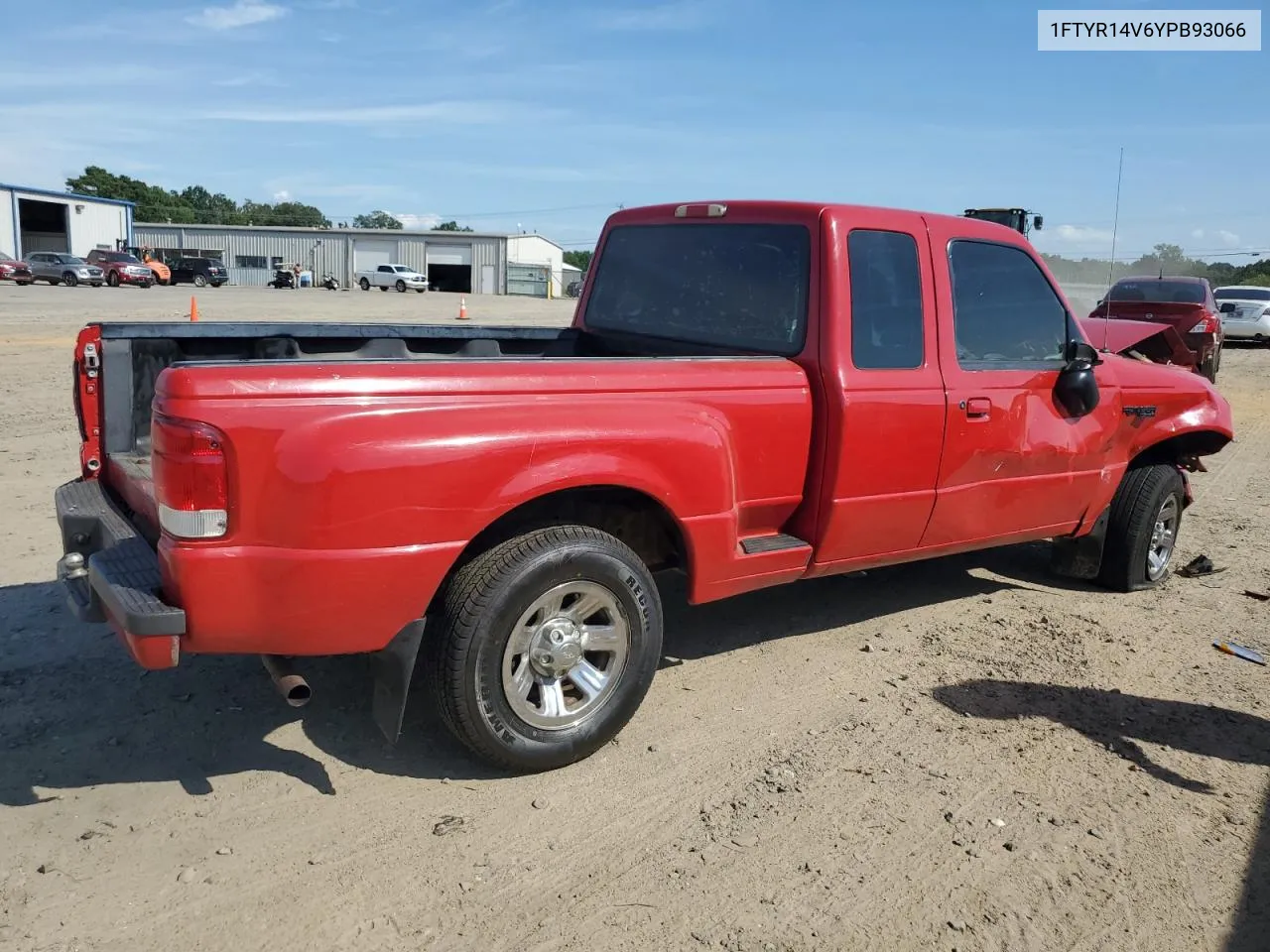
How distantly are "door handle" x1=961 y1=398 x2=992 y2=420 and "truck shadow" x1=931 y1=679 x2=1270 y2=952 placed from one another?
3.86ft

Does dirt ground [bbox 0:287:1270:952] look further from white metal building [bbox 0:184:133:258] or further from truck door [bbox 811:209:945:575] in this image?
white metal building [bbox 0:184:133:258]

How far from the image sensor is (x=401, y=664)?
3.19 m

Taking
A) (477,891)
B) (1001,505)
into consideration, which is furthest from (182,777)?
(1001,505)

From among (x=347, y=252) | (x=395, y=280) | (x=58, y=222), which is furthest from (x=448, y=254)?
(x=58, y=222)

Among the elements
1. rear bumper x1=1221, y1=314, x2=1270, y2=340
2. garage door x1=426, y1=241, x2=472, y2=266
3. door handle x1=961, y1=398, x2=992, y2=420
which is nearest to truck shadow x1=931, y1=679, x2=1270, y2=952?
door handle x1=961, y1=398, x2=992, y2=420

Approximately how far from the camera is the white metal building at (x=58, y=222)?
A: 5209cm

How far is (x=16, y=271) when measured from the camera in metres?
39.5

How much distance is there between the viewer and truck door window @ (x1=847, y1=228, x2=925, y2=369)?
420 centimetres

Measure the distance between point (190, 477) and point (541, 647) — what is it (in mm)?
1266

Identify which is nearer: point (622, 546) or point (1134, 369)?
point (622, 546)

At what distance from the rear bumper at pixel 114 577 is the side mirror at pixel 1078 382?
13.2ft

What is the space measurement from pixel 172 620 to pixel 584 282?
10.6 ft

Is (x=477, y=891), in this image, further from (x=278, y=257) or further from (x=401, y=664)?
(x=278, y=257)

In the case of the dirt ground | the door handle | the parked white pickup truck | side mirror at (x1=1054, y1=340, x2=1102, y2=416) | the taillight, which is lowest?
the dirt ground
